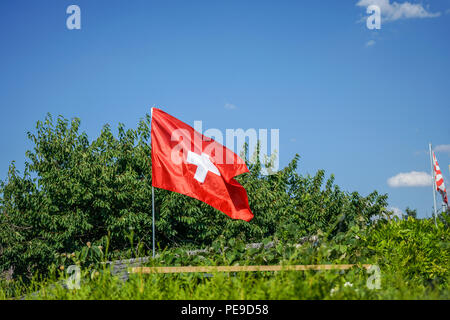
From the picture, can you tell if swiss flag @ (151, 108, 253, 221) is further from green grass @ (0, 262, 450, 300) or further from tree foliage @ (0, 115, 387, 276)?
tree foliage @ (0, 115, 387, 276)

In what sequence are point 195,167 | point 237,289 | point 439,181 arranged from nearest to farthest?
point 237,289, point 195,167, point 439,181

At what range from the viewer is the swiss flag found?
8789 mm

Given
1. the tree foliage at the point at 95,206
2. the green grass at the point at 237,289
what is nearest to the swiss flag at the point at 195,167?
the green grass at the point at 237,289

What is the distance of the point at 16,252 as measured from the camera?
18.7m

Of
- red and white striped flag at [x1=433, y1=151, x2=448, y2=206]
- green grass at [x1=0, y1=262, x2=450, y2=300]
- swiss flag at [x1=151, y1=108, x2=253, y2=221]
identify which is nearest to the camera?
green grass at [x1=0, y1=262, x2=450, y2=300]

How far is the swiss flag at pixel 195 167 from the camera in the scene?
8.79m

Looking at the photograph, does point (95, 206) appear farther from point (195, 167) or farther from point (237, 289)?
point (237, 289)

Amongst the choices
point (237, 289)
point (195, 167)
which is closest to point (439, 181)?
point (195, 167)

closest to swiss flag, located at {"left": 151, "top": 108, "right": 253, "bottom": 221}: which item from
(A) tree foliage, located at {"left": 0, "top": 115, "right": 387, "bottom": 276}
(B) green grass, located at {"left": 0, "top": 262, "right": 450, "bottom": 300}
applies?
(B) green grass, located at {"left": 0, "top": 262, "right": 450, "bottom": 300}

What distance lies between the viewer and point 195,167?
882cm

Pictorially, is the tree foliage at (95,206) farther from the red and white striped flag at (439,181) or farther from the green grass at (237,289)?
the green grass at (237,289)

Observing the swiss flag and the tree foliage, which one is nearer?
the swiss flag
